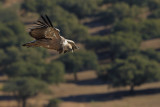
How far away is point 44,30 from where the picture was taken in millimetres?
12781

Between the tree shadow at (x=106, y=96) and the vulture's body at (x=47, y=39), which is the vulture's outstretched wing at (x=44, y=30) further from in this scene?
the tree shadow at (x=106, y=96)

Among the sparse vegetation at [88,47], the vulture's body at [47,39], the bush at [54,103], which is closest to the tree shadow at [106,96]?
the sparse vegetation at [88,47]

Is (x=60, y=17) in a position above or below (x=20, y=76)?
above

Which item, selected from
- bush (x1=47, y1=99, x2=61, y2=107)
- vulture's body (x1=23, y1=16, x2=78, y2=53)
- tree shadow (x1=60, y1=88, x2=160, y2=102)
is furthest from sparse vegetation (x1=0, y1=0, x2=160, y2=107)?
vulture's body (x1=23, y1=16, x2=78, y2=53)

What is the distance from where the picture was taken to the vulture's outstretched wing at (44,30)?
12594 mm

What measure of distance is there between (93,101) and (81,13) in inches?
1891

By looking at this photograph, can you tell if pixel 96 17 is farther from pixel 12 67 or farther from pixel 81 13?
pixel 12 67

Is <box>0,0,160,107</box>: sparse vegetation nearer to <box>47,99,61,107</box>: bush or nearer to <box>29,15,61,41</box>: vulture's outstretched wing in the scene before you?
<box>47,99,61,107</box>: bush

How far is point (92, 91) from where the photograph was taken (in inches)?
3088

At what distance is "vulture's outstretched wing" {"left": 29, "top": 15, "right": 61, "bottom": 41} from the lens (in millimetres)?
12594

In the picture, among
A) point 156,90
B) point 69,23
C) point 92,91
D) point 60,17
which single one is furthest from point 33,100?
point 60,17

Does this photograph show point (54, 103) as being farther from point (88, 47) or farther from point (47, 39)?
point (47, 39)

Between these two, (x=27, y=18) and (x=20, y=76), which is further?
(x=27, y=18)

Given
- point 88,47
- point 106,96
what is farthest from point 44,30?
point 88,47
